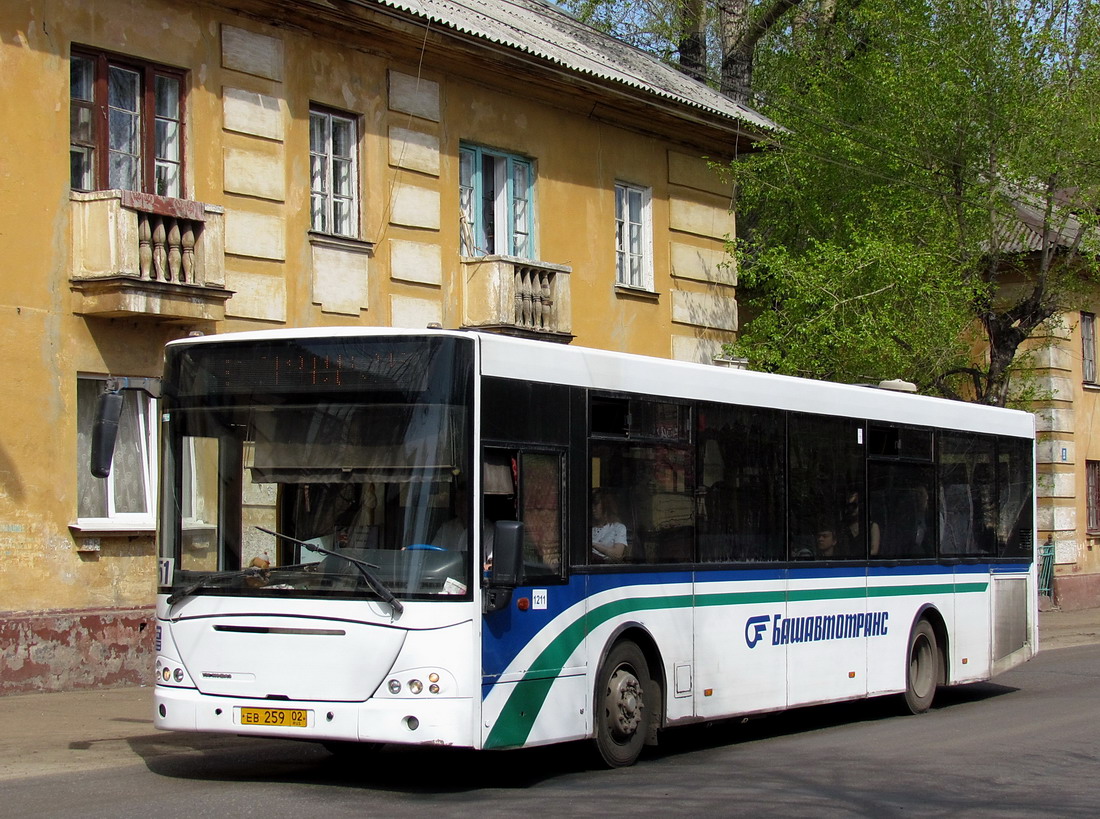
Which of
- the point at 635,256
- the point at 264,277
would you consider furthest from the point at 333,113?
the point at 635,256

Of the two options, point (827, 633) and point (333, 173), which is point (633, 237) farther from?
point (827, 633)

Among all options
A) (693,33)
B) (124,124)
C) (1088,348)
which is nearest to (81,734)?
(124,124)

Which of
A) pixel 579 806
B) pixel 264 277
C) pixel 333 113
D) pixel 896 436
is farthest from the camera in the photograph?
pixel 333 113

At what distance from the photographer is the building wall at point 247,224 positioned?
15539 mm

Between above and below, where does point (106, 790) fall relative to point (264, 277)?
below

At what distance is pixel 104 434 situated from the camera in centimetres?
920

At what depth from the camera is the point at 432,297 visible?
803 inches

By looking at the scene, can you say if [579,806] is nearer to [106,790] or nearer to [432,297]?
[106,790]

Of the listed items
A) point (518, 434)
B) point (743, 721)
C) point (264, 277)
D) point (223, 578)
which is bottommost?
point (743, 721)

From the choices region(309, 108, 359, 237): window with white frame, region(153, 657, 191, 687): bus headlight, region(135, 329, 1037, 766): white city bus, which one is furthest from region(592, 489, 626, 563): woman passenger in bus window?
region(309, 108, 359, 237): window with white frame

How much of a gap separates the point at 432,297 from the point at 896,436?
315 inches

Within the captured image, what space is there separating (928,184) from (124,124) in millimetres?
12511

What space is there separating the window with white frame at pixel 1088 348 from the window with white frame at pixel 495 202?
17.1 meters

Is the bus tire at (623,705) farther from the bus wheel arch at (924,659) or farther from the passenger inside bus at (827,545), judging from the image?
the bus wheel arch at (924,659)
